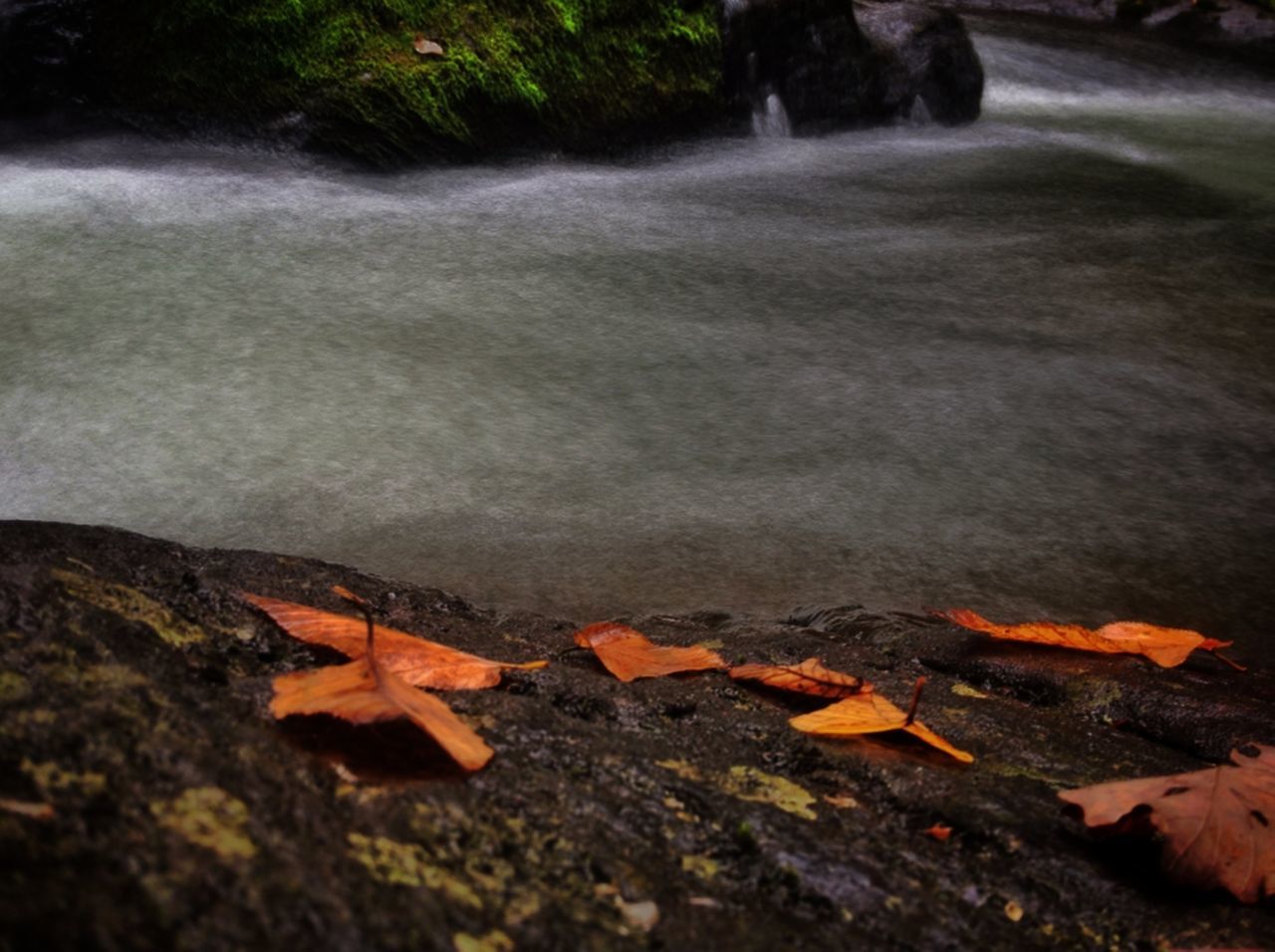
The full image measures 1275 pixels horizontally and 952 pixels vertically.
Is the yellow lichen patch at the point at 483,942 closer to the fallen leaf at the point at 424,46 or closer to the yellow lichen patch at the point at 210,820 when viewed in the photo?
the yellow lichen patch at the point at 210,820

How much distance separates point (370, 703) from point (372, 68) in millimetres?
4986

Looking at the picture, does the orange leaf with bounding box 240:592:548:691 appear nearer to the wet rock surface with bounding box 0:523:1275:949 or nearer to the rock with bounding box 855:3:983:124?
the wet rock surface with bounding box 0:523:1275:949

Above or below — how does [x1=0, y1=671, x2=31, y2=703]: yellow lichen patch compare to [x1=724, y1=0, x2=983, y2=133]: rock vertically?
below

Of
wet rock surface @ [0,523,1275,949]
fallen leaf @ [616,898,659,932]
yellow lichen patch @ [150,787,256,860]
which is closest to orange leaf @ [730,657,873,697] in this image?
wet rock surface @ [0,523,1275,949]

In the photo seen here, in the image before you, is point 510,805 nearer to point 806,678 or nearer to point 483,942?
point 483,942

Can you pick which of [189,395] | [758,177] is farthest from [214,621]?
[758,177]

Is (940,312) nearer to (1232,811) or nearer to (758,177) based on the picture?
(758,177)

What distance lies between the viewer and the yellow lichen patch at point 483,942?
2.72 feet

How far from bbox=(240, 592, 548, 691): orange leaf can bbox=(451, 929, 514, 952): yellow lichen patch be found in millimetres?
585

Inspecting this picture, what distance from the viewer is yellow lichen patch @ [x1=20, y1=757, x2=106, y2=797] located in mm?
841

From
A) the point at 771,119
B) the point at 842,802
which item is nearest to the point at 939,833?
the point at 842,802

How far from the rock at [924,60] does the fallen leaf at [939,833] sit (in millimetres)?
6696

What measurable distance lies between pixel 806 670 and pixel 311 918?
44.0 inches

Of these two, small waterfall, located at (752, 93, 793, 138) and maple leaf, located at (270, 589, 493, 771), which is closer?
maple leaf, located at (270, 589, 493, 771)
